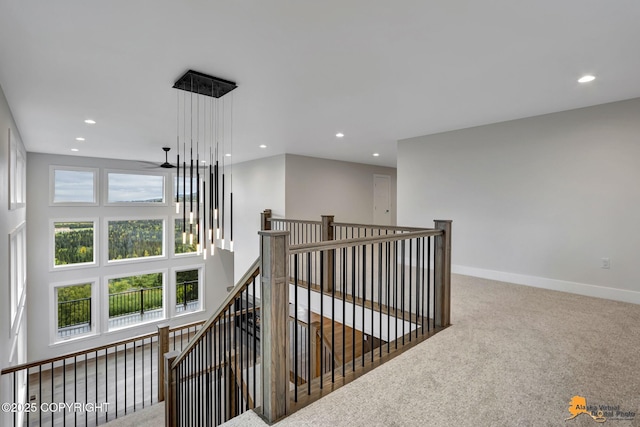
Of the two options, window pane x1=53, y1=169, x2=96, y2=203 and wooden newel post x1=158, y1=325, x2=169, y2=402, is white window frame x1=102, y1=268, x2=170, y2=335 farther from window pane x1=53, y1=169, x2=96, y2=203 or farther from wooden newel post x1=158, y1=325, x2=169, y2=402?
wooden newel post x1=158, y1=325, x2=169, y2=402

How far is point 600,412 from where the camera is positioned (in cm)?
182

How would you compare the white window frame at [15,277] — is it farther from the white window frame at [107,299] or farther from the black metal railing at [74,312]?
the white window frame at [107,299]

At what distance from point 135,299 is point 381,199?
767 centimetres

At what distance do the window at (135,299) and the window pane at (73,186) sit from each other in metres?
2.27

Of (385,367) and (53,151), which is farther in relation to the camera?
(53,151)

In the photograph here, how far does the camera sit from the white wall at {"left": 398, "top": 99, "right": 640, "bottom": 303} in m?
3.62

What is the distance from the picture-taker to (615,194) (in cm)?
364

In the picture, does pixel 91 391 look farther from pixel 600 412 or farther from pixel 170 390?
pixel 600 412

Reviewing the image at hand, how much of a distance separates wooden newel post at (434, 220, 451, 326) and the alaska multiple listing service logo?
1222 millimetres

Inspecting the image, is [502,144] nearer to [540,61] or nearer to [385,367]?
[540,61]

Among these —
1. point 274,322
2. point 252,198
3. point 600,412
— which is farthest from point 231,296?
point 252,198

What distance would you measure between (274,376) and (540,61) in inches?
126

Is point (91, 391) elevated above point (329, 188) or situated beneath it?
situated beneath

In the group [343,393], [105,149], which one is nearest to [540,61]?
[343,393]
